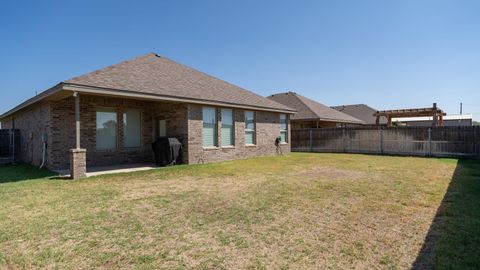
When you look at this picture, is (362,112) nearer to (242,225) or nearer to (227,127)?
(227,127)

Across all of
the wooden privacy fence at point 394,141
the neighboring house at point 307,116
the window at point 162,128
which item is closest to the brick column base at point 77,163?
the window at point 162,128

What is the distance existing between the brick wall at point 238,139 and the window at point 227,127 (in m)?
0.24

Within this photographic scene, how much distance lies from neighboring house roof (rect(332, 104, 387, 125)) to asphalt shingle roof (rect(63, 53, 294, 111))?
21.2 m

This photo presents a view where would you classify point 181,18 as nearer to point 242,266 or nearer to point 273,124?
point 273,124

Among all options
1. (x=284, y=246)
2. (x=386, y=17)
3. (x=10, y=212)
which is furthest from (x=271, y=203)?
(x=386, y=17)

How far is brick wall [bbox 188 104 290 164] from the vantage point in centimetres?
1166

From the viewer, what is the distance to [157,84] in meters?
11.3

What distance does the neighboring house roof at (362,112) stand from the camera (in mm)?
33406

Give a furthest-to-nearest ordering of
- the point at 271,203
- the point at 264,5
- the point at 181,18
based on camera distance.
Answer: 1. the point at 181,18
2. the point at 264,5
3. the point at 271,203

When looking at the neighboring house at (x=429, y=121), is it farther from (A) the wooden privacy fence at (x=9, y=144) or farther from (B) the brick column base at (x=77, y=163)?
(A) the wooden privacy fence at (x=9, y=144)

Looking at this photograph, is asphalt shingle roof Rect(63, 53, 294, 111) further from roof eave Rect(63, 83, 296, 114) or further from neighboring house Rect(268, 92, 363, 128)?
neighboring house Rect(268, 92, 363, 128)

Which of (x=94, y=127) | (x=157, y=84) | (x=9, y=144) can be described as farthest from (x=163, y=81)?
(x=9, y=144)

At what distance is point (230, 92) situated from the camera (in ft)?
49.3

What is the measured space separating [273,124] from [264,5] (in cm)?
696
